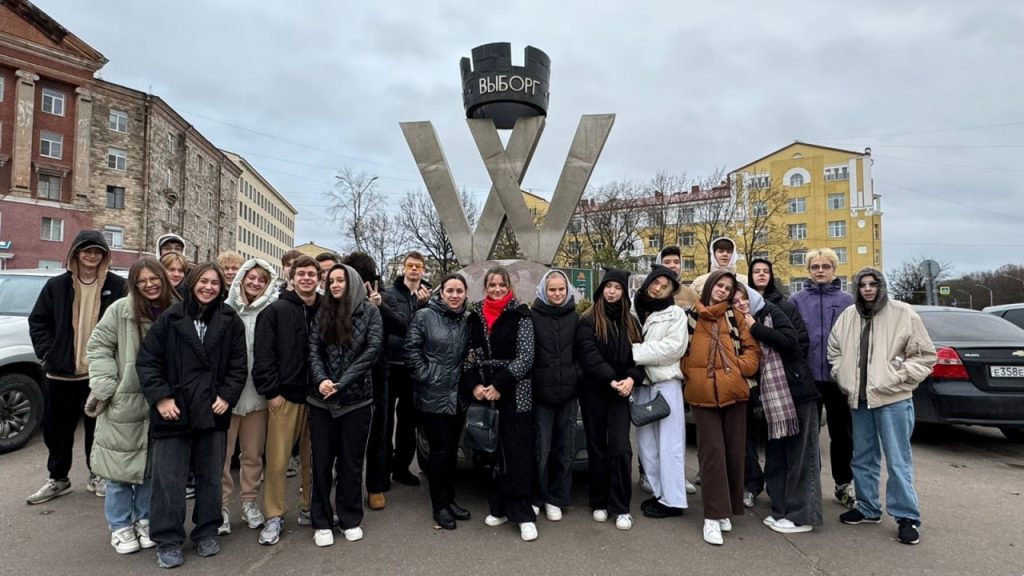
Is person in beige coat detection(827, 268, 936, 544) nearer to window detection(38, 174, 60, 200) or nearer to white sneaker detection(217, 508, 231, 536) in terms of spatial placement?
white sneaker detection(217, 508, 231, 536)

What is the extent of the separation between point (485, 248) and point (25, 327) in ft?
24.2

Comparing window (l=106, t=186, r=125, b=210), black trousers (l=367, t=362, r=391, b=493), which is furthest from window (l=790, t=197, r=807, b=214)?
window (l=106, t=186, r=125, b=210)

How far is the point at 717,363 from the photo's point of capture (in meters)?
3.60

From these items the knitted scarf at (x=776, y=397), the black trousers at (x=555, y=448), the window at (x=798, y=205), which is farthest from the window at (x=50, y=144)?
the window at (x=798, y=205)

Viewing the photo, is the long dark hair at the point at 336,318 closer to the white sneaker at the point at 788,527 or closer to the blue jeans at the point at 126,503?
the blue jeans at the point at 126,503

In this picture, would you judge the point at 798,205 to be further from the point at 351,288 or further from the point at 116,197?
the point at 116,197

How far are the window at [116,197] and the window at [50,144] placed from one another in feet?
11.2

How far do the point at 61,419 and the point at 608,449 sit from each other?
4073 mm

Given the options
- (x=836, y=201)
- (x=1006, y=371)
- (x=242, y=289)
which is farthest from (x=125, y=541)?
(x=836, y=201)

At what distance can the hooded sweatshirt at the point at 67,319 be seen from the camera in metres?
3.95

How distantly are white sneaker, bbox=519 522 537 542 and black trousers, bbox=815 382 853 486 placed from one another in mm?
2391

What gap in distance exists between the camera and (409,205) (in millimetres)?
33062

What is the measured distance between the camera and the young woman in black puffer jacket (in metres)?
3.43

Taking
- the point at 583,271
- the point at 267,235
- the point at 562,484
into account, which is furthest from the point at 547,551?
the point at 267,235
